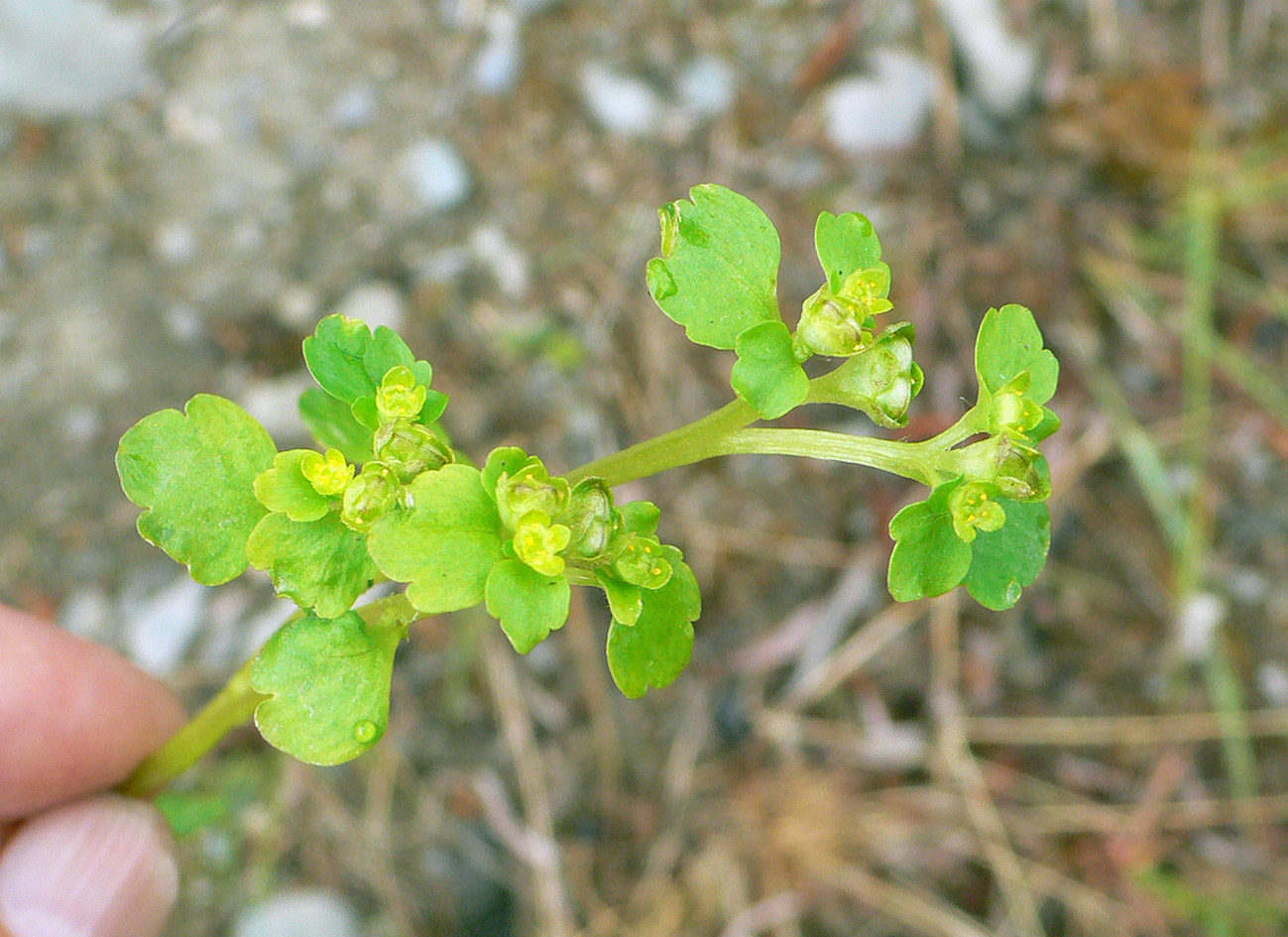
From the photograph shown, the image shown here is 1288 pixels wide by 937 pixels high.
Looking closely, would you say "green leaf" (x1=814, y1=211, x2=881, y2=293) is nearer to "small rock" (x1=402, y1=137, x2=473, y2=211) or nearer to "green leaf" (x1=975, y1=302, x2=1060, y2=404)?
"green leaf" (x1=975, y1=302, x2=1060, y2=404)

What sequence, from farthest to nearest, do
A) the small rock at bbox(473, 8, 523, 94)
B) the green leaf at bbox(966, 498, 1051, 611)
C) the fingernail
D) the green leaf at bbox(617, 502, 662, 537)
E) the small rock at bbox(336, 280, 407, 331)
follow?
the small rock at bbox(473, 8, 523, 94), the small rock at bbox(336, 280, 407, 331), the fingernail, the green leaf at bbox(966, 498, 1051, 611), the green leaf at bbox(617, 502, 662, 537)


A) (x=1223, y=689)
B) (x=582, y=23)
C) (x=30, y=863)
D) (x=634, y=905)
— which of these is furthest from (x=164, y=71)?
(x=1223, y=689)

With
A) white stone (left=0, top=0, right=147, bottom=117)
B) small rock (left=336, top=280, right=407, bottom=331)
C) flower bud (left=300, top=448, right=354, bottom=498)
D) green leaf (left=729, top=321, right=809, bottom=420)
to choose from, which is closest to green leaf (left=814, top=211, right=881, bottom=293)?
green leaf (left=729, top=321, right=809, bottom=420)

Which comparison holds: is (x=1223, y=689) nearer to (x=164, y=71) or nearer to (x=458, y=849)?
(x=458, y=849)

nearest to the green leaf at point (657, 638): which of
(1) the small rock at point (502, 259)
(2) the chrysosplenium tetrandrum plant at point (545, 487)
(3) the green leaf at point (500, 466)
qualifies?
(2) the chrysosplenium tetrandrum plant at point (545, 487)

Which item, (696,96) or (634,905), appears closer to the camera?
(634,905)
